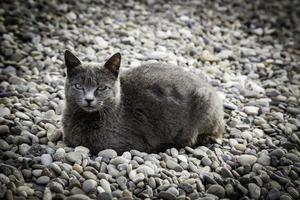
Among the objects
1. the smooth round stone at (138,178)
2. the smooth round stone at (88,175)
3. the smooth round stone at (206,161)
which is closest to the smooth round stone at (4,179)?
the smooth round stone at (88,175)

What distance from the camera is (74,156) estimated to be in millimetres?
3783

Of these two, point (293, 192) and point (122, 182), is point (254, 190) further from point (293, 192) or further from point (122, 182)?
point (122, 182)

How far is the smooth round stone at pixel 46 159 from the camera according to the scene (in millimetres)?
3678

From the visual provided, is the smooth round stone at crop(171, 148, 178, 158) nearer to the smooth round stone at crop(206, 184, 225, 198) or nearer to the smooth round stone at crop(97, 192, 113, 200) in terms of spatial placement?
the smooth round stone at crop(206, 184, 225, 198)

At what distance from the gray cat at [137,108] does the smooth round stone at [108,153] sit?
10 cm

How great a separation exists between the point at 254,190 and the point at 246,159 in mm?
455

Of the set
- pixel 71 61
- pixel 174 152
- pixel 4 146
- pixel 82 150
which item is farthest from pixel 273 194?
pixel 4 146

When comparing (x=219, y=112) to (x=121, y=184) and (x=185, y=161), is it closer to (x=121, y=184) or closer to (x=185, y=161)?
(x=185, y=161)

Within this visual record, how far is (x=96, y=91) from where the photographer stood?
155 inches

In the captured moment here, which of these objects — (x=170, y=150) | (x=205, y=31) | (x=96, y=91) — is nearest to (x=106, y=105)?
(x=96, y=91)

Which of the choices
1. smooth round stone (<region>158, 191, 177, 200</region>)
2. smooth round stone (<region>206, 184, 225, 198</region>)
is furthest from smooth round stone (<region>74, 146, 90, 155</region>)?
smooth round stone (<region>206, 184, 225, 198</region>)

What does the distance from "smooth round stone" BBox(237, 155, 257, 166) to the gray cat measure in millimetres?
434

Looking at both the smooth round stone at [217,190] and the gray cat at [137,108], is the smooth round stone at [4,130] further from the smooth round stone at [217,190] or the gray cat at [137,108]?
the smooth round stone at [217,190]

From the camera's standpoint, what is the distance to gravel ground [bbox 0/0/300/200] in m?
3.60
